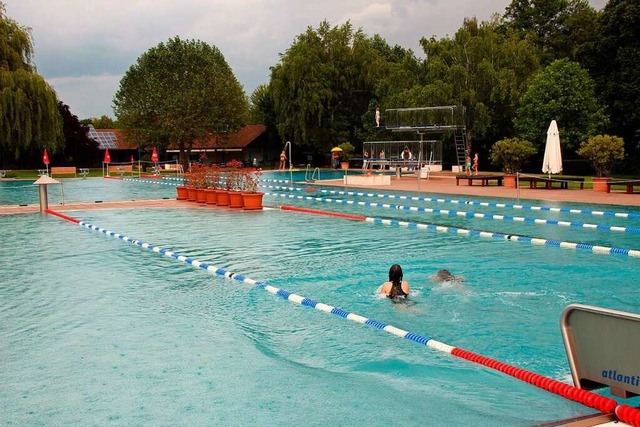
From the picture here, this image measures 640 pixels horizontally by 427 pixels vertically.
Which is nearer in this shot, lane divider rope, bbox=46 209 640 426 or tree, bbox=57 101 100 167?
lane divider rope, bbox=46 209 640 426

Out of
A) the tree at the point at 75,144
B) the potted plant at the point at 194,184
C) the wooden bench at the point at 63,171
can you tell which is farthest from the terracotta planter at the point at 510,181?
the tree at the point at 75,144

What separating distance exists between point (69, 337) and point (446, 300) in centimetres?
535

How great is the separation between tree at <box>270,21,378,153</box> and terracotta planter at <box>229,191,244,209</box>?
36840 millimetres

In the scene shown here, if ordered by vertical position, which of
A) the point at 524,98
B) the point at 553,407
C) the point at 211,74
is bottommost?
the point at 553,407

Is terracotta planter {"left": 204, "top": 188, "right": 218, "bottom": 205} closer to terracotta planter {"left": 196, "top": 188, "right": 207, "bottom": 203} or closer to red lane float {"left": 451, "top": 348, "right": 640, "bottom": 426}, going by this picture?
terracotta planter {"left": 196, "top": 188, "right": 207, "bottom": 203}

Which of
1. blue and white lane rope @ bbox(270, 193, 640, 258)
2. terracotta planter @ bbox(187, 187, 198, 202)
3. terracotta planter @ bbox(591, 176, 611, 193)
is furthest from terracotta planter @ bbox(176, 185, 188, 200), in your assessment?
terracotta planter @ bbox(591, 176, 611, 193)

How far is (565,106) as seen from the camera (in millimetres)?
38844

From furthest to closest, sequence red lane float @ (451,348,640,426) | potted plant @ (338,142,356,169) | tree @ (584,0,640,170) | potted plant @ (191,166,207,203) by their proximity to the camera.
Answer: potted plant @ (338,142,356,169) < tree @ (584,0,640,170) < potted plant @ (191,166,207,203) < red lane float @ (451,348,640,426)

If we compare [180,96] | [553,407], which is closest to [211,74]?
[180,96]

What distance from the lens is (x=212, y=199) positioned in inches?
961

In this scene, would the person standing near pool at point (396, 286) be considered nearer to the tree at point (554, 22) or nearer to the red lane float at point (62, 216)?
the red lane float at point (62, 216)

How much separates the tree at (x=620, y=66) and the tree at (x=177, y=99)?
104ft

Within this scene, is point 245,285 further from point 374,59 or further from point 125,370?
point 374,59

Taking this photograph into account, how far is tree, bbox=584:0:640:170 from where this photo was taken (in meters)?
40.6
